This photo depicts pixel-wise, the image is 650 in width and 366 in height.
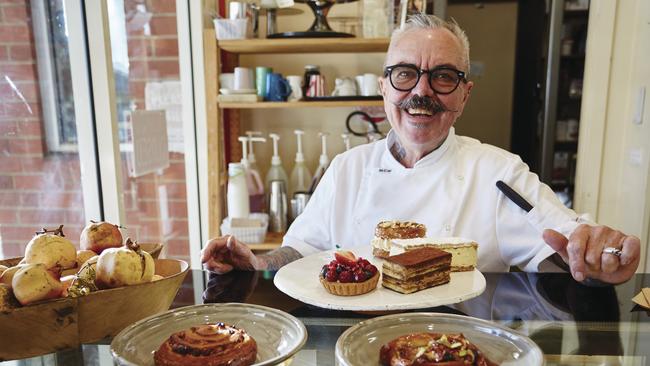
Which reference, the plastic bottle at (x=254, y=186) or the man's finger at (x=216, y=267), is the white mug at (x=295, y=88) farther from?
the man's finger at (x=216, y=267)

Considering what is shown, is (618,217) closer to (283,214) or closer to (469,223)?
(469,223)

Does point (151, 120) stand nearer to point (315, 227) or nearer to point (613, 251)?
point (315, 227)

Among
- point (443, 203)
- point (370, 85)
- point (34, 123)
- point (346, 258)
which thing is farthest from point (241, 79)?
point (346, 258)

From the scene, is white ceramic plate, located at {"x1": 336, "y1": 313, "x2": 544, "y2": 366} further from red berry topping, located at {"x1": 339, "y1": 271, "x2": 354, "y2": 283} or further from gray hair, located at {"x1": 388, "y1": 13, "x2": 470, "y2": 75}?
gray hair, located at {"x1": 388, "y1": 13, "x2": 470, "y2": 75}

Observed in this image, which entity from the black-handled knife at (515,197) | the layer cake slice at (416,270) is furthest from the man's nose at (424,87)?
the layer cake slice at (416,270)

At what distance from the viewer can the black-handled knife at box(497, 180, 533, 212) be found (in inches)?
50.7

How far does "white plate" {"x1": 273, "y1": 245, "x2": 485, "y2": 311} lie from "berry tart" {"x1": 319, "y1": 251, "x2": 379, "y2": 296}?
10 millimetres

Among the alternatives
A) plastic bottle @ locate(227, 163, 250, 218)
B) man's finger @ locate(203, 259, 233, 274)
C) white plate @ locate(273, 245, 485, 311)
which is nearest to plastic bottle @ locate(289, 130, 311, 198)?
plastic bottle @ locate(227, 163, 250, 218)

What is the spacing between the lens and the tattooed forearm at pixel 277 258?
118 centimetres

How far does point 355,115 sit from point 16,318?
1.90 metres

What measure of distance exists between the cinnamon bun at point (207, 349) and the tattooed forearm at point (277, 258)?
57 centimetres

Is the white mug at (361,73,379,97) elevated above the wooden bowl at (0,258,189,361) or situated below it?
above

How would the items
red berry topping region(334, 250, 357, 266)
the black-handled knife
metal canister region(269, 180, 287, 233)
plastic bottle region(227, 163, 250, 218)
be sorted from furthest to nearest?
metal canister region(269, 180, 287, 233) → plastic bottle region(227, 163, 250, 218) → the black-handled knife → red berry topping region(334, 250, 357, 266)

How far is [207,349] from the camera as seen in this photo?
0.56m
